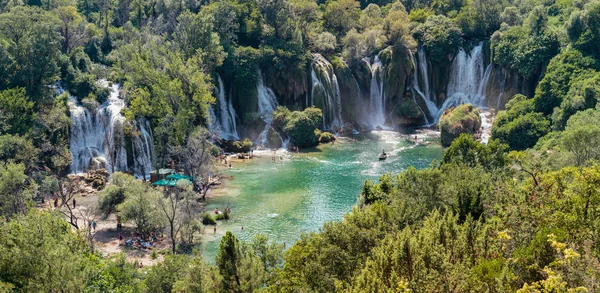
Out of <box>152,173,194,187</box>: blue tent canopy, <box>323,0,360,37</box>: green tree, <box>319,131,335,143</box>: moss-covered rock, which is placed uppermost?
<box>323,0,360,37</box>: green tree

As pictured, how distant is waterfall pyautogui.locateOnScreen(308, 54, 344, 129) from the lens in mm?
76875

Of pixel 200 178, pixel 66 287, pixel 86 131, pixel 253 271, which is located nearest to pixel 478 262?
pixel 253 271

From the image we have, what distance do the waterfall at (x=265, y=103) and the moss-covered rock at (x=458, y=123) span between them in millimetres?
25228

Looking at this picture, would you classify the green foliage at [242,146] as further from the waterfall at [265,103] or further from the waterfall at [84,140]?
the waterfall at [84,140]

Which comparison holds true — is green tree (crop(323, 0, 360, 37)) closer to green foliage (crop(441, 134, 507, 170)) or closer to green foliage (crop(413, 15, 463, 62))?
green foliage (crop(413, 15, 463, 62))

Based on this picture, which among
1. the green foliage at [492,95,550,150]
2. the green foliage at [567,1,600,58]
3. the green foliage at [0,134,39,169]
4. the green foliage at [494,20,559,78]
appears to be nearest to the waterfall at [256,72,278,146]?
the green foliage at [0,134,39,169]

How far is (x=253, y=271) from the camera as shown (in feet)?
79.1

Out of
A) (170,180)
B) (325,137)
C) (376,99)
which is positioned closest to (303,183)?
(170,180)

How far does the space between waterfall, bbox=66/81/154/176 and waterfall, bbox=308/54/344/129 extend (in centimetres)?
2915

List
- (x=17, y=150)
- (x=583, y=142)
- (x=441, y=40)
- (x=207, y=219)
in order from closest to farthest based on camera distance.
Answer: (x=583, y=142) → (x=207, y=219) → (x=17, y=150) → (x=441, y=40)

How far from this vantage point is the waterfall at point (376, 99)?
81.2 metres

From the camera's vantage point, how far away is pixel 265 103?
74438 millimetres

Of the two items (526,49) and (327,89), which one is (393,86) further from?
(526,49)

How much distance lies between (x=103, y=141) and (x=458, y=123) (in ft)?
153
